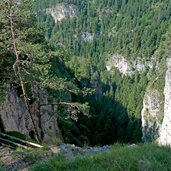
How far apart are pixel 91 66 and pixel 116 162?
92980mm

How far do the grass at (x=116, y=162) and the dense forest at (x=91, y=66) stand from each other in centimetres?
691

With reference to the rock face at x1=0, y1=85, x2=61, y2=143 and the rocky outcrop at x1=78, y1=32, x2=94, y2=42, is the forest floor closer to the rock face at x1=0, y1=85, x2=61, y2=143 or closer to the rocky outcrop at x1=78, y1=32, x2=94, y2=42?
the rock face at x1=0, y1=85, x2=61, y2=143

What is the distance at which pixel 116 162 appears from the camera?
9984 mm

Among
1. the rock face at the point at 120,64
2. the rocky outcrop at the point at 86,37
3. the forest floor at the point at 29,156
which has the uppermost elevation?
the forest floor at the point at 29,156

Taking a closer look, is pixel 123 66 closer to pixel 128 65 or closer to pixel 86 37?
pixel 128 65

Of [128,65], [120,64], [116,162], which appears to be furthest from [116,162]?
[120,64]

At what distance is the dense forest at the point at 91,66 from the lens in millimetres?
18016

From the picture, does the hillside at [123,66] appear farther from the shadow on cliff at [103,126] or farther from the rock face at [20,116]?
the rock face at [20,116]

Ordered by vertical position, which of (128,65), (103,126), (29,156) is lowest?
(128,65)

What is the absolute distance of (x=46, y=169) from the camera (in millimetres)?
9930

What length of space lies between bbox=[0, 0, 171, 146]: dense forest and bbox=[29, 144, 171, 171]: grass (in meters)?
6.91

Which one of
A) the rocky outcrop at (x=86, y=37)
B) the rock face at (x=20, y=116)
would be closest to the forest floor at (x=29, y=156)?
the rock face at (x=20, y=116)

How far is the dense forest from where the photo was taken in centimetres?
1802

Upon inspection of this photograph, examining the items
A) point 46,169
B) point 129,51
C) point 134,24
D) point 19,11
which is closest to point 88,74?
point 129,51
